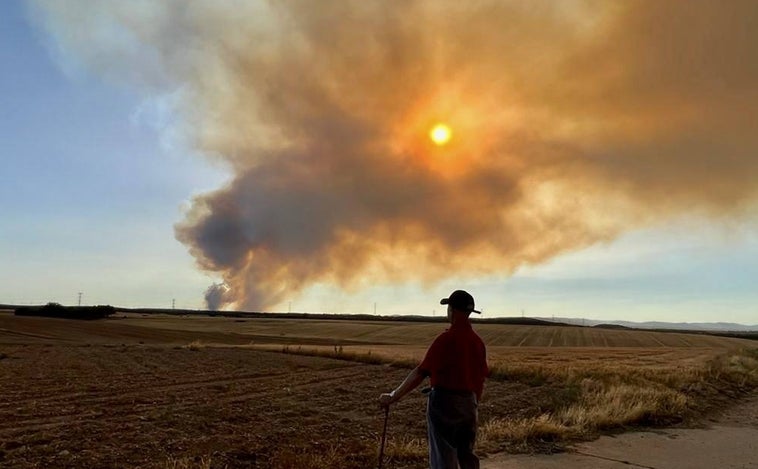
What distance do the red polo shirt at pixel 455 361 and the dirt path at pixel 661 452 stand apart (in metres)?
3.16

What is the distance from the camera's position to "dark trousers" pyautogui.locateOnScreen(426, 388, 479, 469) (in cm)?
589

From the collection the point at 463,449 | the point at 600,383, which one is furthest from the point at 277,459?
the point at 600,383

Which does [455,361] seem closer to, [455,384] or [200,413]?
[455,384]

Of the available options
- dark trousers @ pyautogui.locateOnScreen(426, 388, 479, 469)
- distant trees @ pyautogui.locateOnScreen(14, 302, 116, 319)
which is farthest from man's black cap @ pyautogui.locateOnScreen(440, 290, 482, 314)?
distant trees @ pyautogui.locateOnScreen(14, 302, 116, 319)

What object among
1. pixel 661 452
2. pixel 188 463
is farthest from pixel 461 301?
pixel 661 452

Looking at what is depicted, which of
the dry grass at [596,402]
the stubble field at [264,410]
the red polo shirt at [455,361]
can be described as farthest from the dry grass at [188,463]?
the red polo shirt at [455,361]

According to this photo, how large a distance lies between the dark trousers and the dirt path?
2654 mm

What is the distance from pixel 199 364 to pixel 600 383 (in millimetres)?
18896

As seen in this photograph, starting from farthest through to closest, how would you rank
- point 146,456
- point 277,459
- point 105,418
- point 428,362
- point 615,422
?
point 105,418 < point 615,422 < point 146,456 < point 277,459 < point 428,362

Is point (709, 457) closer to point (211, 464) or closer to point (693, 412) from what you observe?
point (693, 412)

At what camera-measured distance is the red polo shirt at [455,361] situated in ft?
19.2

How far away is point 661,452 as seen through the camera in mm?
9984

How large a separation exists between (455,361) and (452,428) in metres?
0.70

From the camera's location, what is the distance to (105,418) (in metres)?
13.7
